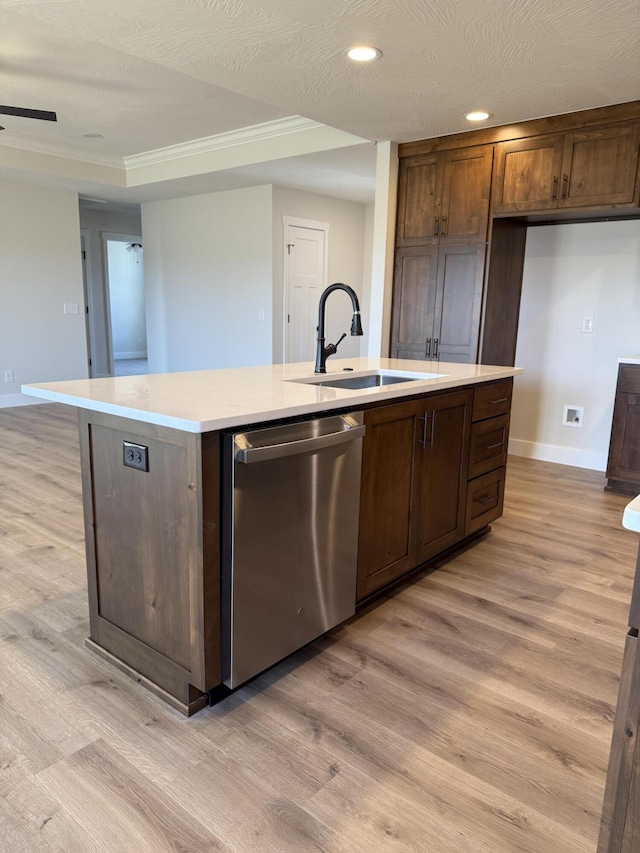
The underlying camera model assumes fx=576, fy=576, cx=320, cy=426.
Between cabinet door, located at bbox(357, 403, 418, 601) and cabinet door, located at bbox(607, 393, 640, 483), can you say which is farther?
cabinet door, located at bbox(607, 393, 640, 483)

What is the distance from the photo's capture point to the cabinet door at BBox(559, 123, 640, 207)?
3.42 m

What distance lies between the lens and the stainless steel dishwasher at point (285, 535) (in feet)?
5.28

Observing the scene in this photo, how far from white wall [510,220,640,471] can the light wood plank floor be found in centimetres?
211

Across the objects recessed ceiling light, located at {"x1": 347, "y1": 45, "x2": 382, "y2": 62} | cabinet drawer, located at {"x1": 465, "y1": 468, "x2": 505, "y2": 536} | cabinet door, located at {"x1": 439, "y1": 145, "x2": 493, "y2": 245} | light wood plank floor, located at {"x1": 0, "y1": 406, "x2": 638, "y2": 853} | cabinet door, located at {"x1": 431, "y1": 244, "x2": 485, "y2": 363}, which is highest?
recessed ceiling light, located at {"x1": 347, "y1": 45, "x2": 382, "y2": 62}

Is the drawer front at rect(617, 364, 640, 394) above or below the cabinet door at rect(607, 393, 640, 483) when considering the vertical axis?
above

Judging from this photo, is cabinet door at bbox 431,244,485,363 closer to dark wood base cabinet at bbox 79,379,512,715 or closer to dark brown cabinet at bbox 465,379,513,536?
dark brown cabinet at bbox 465,379,513,536

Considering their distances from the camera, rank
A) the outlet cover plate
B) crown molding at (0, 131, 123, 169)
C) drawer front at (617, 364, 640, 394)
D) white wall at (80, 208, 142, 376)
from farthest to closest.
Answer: white wall at (80, 208, 142, 376)
crown molding at (0, 131, 123, 169)
drawer front at (617, 364, 640, 394)
the outlet cover plate

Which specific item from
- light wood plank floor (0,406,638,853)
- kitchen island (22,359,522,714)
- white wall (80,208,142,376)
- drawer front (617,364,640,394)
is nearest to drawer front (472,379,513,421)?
kitchen island (22,359,522,714)

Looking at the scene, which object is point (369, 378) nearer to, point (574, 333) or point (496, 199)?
point (496, 199)

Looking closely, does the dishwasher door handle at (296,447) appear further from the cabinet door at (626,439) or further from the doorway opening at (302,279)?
the doorway opening at (302,279)

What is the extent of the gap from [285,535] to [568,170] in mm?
3191

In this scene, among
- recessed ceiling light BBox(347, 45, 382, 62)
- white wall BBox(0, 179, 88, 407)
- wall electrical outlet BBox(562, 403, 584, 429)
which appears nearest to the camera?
recessed ceiling light BBox(347, 45, 382, 62)

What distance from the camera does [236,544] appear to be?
1.61 m

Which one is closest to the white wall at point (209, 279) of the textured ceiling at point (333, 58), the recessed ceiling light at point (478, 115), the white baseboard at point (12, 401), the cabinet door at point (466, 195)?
the white baseboard at point (12, 401)
